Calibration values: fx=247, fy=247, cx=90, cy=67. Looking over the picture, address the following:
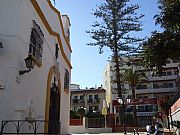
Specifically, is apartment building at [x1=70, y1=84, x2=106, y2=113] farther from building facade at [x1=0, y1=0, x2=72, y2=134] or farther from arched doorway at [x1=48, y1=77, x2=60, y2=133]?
building facade at [x1=0, y1=0, x2=72, y2=134]

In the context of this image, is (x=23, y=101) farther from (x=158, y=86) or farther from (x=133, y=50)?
(x=158, y=86)

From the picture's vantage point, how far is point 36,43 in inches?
356

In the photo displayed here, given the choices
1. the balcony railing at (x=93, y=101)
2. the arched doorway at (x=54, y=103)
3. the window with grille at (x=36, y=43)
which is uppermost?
the window with grille at (x=36, y=43)

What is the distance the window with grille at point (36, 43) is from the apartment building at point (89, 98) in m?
47.9

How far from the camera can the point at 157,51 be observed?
9.46 meters

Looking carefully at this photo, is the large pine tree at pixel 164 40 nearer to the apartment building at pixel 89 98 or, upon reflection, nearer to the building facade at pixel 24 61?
the building facade at pixel 24 61

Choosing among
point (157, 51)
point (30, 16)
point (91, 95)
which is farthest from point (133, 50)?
point (91, 95)

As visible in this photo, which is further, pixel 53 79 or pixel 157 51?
pixel 53 79

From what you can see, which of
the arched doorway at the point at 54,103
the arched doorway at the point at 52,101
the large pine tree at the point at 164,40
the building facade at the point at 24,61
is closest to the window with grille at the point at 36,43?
the building facade at the point at 24,61

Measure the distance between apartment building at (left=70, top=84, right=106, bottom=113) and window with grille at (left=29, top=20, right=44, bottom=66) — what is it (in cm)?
4789

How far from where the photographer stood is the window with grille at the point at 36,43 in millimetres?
8490

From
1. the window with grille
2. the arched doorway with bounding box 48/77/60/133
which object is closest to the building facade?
the window with grille

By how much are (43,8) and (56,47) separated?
3102 millimetres

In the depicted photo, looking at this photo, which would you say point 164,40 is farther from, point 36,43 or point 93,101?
point 93,101
